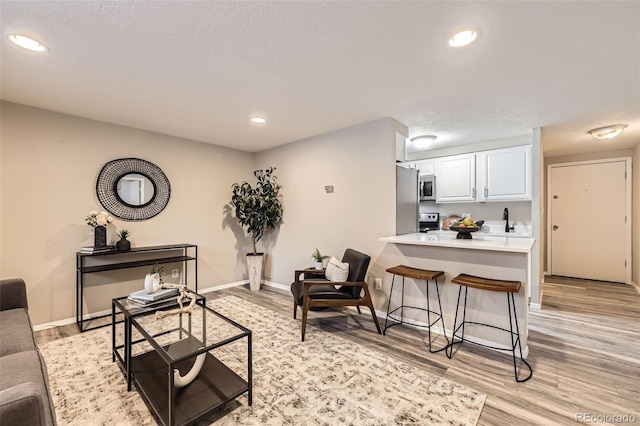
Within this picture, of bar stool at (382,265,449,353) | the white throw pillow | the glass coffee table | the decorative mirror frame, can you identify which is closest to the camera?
the glass coffee table

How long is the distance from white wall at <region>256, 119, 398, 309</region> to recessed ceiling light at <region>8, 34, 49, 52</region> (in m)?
2.85

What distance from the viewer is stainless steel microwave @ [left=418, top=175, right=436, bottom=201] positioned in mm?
4797

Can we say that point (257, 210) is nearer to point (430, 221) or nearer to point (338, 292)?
point (338, 292)

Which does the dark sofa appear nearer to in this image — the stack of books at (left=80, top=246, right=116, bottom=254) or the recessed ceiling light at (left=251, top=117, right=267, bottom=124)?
the stack of books at (left=80, top=246, right=116, bottom=254)

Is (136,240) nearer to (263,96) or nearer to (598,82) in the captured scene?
(263,96)

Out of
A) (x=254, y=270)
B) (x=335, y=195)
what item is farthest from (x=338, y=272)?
(x=254, y=270)

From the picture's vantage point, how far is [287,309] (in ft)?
11.7

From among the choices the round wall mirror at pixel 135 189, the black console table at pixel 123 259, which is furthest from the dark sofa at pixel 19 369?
the round wall mirror at pixel 135 189

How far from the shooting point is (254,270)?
176 inches

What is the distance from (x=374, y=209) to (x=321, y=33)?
6.92 ft

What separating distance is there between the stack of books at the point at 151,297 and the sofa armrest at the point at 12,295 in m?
0.94

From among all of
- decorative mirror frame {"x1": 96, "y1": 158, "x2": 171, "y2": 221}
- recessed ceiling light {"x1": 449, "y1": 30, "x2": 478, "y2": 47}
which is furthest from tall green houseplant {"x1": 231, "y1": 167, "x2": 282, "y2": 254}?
recessed ceiling light {"x1": 449, "y1": 30, "x2": 478, "y2": 47}

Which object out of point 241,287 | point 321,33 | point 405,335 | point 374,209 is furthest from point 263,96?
point 241,287

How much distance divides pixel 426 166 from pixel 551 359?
3327mm
